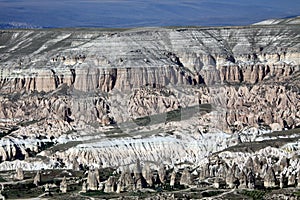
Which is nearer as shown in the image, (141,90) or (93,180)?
(93,180)

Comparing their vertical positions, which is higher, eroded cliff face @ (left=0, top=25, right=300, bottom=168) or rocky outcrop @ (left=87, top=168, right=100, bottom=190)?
eroded cliff face @ (left=0, top=25, right=300, bottom=168)

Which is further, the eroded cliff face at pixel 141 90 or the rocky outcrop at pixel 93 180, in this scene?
the eroded cliff face at pixel 141 90

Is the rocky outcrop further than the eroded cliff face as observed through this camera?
No

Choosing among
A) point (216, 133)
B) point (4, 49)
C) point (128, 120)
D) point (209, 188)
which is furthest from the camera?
point (4, 49)

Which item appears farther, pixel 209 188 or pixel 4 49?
pixel 4 49

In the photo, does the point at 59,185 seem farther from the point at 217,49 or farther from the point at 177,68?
the point at 217,49

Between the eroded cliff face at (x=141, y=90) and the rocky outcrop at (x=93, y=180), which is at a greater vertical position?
the eroded cliff face at (x=141, y=90)

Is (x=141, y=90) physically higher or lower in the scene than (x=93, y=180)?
higher

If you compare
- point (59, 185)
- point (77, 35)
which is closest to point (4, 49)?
point (77, 35)
